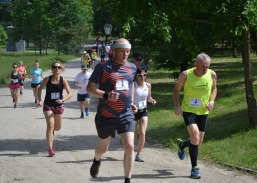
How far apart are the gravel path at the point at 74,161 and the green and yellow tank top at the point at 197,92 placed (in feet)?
3.63

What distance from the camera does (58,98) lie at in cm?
1013

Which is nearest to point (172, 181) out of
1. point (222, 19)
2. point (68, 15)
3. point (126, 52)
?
point (126, 52)

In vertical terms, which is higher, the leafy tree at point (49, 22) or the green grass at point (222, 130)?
the leafy tree at point (49, 22)

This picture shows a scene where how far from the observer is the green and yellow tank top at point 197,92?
816 centimetres

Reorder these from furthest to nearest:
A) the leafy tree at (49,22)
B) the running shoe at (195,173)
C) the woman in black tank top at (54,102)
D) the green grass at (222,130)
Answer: the leafy tree at (49,22)
the woman in black tank top at (54,102)
the green grass at (222,130)
the running shoe at (195,173)

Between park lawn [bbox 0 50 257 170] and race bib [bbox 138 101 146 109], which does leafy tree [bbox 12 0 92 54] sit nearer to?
park lawn [bbox 0 50 257 170]

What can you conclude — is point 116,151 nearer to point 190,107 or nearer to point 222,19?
point 190,107

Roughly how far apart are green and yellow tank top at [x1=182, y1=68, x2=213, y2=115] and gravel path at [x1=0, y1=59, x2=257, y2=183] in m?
1.11

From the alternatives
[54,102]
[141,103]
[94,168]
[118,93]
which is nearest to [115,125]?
[118,93]

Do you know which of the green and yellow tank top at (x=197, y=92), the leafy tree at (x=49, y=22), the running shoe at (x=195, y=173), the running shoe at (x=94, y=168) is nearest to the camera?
the running shoe at (x=94, y=168)

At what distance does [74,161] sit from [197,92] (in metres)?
2.74

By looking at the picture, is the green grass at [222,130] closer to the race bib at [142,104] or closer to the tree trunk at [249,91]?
the tree trunk at [249,91]

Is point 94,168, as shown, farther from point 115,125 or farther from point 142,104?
point 142,104

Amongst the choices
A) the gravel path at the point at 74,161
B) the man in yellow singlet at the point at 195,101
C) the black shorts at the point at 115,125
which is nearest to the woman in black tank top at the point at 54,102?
the gravel path at the point at 74,161
